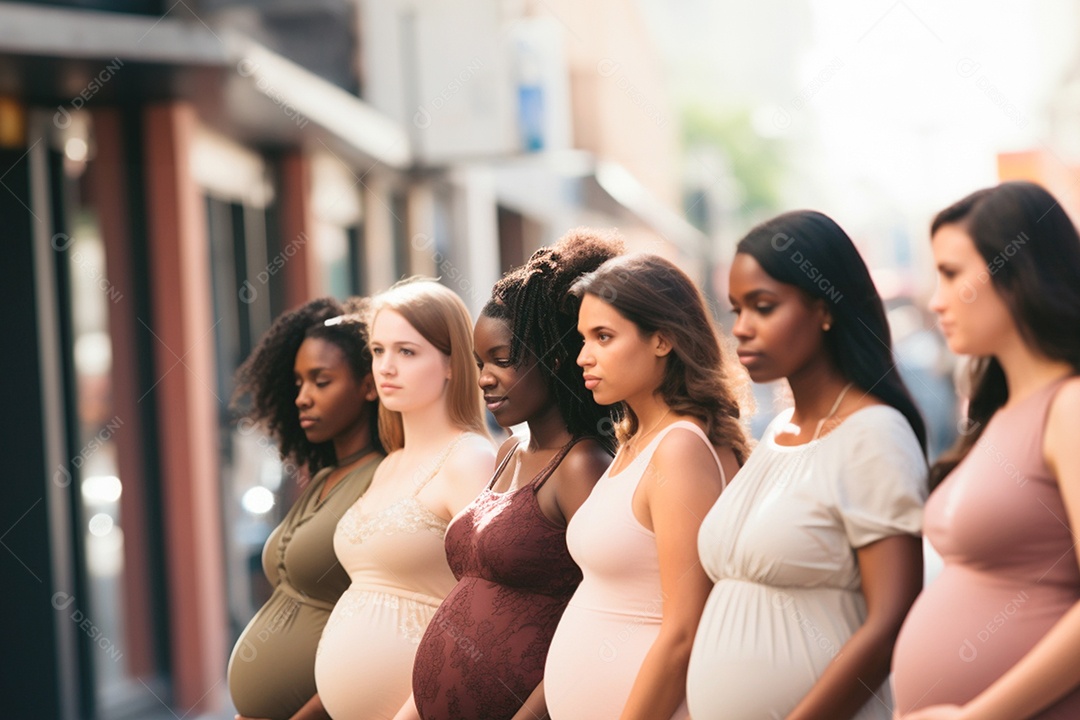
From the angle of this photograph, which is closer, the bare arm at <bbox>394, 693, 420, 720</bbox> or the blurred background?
the bare arm at <bbox>394, 693, 420, 720</bbox>

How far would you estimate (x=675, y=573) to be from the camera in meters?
3.00

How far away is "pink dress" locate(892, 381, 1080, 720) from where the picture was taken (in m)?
2.35

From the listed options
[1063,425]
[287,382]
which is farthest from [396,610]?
[1063,425]

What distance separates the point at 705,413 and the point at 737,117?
58148 millimetres

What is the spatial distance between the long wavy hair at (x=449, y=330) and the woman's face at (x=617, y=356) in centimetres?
85

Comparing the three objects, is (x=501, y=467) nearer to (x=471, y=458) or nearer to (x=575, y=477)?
(x=471, y=458)

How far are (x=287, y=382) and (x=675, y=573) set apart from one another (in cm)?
197

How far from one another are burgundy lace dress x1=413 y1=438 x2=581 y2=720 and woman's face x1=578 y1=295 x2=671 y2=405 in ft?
1.19

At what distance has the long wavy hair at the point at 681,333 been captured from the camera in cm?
316

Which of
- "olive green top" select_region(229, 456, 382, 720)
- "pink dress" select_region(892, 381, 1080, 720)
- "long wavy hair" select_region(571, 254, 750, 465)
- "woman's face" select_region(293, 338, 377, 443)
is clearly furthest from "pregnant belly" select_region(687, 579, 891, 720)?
"woman's face" select_region(293, 338, 377, 443)

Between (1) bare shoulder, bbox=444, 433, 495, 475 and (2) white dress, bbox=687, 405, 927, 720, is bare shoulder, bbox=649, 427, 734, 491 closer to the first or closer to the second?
(2) white dress, bbox=687, 405, 927, 720

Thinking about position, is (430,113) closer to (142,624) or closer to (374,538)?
(142,624)

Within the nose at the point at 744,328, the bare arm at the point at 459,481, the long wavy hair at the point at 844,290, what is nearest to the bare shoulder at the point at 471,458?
the bare arm at the point at 459,481

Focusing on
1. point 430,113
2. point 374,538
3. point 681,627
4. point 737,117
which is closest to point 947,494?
point 681,627
